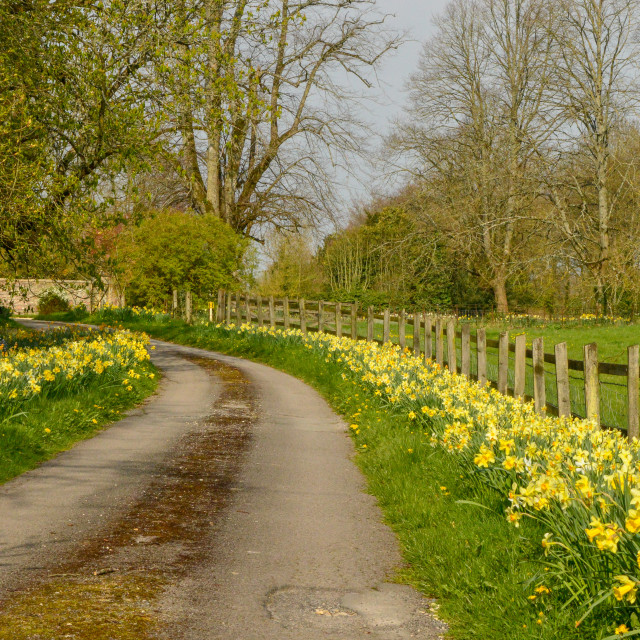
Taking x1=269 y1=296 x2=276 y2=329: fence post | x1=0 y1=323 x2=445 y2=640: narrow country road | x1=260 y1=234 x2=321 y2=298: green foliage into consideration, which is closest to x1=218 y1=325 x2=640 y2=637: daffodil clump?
x1=0 y1=323 x2=445 y2=640: narrow country road

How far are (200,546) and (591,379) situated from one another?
5465mm

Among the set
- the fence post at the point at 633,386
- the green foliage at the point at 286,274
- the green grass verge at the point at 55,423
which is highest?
the green foliage at the point at 286,274

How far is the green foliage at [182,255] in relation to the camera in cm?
2655

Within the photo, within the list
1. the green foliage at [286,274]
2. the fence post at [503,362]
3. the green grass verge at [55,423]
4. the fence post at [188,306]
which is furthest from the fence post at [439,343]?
the green foliage at [286,274]

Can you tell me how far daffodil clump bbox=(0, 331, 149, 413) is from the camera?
9.22 metres

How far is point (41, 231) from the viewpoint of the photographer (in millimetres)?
12969

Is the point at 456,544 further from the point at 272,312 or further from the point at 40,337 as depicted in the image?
the point at 272,312

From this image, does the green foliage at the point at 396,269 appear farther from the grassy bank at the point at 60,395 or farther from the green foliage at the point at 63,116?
the grassy bank at the point at 60,395

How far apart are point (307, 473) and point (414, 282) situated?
29.9 meters

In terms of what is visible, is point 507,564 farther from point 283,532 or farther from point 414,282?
point 414,282

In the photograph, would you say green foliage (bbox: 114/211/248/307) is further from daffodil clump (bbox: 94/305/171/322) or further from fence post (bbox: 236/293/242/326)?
fence post (bbox: 236/293/242/326)

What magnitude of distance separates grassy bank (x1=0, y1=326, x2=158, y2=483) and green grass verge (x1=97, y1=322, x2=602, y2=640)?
11.9 ft

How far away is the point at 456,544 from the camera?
5035 mm

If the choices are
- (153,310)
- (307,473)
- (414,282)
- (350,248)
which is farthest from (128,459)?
(350,248)
